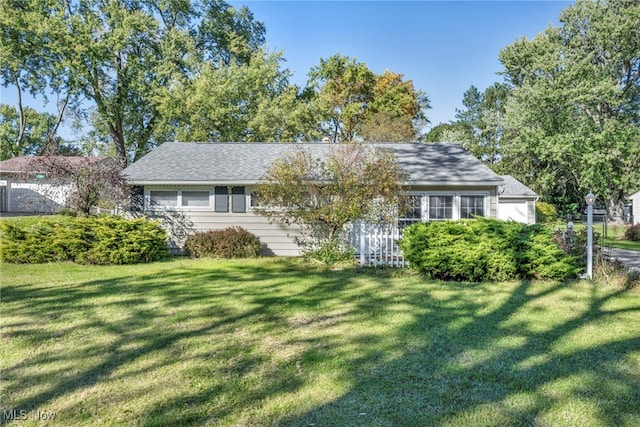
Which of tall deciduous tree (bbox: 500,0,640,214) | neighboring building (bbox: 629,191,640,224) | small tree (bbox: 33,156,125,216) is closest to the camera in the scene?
small tree (bbox: 33,156,125,216)

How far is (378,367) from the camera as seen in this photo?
3.69 metres

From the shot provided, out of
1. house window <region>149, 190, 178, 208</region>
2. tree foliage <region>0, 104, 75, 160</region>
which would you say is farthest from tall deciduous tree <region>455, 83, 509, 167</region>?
tree foliage <region>0, 104, 75, 160</region>

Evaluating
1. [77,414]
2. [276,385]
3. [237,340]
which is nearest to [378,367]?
[276,385]

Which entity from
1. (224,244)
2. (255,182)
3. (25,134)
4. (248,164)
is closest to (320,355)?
(224,244)

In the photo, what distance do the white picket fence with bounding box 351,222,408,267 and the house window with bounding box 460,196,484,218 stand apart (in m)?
2.84

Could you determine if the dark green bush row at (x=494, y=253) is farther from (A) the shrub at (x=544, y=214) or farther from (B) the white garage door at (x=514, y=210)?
(A) the shrub at (x=544, y=214)

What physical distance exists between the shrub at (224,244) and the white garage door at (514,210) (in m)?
15.9

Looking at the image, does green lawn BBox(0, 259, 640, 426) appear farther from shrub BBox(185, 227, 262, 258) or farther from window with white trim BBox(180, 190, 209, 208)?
window with white trim BBox(180, 190, 209, 208)

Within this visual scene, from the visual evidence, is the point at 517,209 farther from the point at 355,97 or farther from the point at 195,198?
the point at 195,198

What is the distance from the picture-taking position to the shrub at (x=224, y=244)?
36.6ft

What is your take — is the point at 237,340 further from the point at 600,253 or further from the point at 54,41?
the point at 54,41

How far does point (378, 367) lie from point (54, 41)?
25.9m

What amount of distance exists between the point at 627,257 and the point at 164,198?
14.3 metres

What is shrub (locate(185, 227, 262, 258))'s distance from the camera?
439 inches
